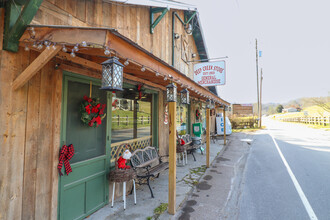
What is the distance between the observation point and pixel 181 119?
8266 millimetres

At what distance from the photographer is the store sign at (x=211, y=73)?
7543 millimetres

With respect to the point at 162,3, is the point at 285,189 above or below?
below

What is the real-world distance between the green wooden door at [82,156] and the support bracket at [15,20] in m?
0.83

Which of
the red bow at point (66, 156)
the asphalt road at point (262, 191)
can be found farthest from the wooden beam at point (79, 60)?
the asphalt road at point (262, 191)

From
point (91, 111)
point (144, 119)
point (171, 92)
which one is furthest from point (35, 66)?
point (144, 119)

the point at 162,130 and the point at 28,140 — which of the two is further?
the point at 162,130

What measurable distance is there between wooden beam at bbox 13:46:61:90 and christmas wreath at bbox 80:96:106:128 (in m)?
1.00

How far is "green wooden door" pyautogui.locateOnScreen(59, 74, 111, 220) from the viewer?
282 centimetres

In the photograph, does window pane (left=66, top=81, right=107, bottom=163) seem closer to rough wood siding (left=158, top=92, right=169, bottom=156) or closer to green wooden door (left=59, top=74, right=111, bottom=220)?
green wooden door (left=59, top=74, right=111, bottom=220)

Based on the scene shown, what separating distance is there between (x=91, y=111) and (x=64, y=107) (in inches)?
17.6

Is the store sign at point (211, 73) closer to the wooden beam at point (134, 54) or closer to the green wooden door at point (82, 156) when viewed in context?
the wooden beam at point (134, 54)

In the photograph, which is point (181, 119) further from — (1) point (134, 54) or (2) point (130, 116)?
(1) point (134, 54)

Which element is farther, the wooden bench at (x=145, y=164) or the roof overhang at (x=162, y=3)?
the wooden bench at (x=145, y=164)

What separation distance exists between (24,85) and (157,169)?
11.2ft
